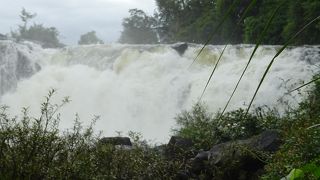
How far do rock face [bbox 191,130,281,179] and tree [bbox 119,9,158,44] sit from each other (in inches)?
1646

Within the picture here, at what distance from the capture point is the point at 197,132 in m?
8.45

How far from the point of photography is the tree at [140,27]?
4934cm

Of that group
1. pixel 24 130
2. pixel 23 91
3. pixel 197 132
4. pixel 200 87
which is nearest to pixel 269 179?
pixel 24 130

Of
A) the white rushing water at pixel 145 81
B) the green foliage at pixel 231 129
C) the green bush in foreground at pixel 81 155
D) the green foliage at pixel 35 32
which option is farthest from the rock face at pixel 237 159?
the green foliage at pixel 35 32

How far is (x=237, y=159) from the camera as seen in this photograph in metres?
6.21

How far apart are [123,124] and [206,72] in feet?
11.2

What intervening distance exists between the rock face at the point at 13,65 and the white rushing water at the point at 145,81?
248 mm

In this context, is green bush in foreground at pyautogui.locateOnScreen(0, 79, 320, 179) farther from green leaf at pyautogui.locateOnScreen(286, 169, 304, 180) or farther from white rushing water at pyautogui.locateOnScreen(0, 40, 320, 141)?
white rushing water at pyautogui.locateOnScreen(0, 40, 320, 141)

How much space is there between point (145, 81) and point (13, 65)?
662cm

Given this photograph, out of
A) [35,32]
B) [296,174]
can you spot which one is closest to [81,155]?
[296,174]

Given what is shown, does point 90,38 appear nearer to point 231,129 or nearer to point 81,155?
point 231,129


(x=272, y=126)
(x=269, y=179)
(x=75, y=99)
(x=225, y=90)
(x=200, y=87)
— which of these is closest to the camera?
(x=269, y=179)

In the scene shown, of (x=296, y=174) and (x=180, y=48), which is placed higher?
(x=296, y=174)

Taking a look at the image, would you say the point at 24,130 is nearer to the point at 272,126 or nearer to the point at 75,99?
the point at 272,126
